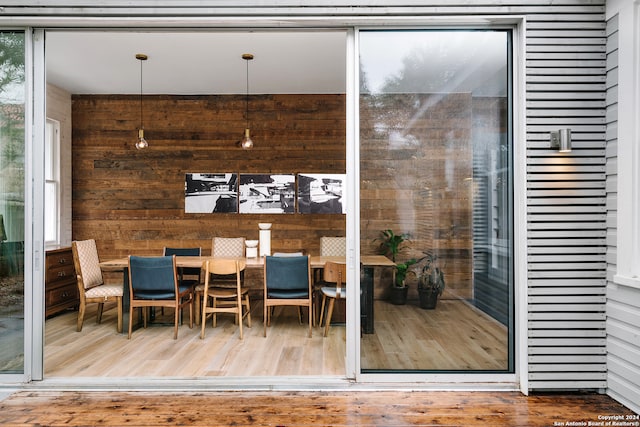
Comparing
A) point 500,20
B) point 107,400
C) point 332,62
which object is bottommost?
point 107,400

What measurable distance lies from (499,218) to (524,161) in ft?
1.49

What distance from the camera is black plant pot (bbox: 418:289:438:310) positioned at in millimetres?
3201

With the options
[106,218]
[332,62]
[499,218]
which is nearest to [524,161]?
[499,218]

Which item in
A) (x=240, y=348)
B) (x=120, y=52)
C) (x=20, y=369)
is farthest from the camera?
(x=120, y=52)

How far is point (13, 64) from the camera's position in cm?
326

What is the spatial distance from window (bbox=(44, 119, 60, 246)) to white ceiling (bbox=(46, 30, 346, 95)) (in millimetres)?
736

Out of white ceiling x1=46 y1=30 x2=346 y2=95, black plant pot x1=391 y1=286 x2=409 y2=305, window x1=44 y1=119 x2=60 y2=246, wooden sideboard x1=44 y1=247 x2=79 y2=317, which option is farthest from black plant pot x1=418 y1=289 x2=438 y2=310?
window x1=44 y1=119 x2=60 y2=246

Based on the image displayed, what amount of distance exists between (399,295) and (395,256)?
295 mm

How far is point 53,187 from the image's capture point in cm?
632

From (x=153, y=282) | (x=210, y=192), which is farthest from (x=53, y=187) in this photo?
(x=153, y=282)

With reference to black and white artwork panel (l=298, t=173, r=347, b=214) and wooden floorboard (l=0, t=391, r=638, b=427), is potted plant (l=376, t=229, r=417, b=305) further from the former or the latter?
black and white artwork panel (l=298, t=173, r=347, b=214)

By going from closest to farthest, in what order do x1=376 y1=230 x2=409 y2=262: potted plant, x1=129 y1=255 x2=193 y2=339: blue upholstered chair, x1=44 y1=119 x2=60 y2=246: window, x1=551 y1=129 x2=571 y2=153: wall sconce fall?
x1=551 y1=129 x2=571 y2=153: wall sconce → x1=376 y1=230 x2=409 y2=262: potted plant → x1=129 y1=255 x2=193 y2=339: blue upholstered chair → x1=44 y1=119 x2=60 y2=246: window

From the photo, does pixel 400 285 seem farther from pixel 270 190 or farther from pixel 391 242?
pixel 270 190

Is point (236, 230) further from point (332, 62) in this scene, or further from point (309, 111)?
point (332, 62)
